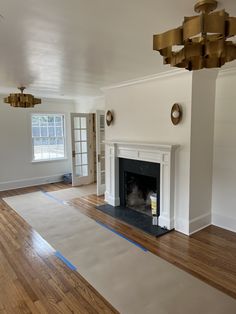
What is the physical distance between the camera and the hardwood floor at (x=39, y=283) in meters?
2.20

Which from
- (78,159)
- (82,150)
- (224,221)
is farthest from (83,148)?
(224,221)

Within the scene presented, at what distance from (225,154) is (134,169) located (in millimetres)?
1567

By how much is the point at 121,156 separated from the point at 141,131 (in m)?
0.67

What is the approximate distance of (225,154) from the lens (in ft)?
12.0

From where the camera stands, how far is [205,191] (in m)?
3.76

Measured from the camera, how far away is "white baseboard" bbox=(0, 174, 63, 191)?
6309mm

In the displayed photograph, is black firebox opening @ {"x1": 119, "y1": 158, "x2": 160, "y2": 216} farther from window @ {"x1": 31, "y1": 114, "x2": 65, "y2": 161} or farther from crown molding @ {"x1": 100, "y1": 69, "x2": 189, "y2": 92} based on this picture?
window @ {"x1": 31, "y1": 114, "x2": 65, "y2": 161}

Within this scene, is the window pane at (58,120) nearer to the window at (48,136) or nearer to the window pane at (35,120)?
the window at (48,136)

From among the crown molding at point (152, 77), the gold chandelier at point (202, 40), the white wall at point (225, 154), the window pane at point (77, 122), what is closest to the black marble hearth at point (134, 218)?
the white wall at point (225, 154)

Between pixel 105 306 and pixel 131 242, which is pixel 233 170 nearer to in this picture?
pixel 131 242

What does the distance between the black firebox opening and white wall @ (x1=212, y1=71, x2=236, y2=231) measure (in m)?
1.12

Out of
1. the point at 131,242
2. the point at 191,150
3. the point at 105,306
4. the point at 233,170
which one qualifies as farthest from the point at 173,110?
the point at 105,306

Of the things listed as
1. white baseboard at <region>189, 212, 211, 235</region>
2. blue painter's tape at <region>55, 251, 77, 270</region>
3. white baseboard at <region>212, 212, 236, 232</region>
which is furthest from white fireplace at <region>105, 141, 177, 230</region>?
blue painter's tape at <region>55, 251, 77, 270</region>

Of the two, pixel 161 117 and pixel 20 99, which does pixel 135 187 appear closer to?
pixel 161 117
